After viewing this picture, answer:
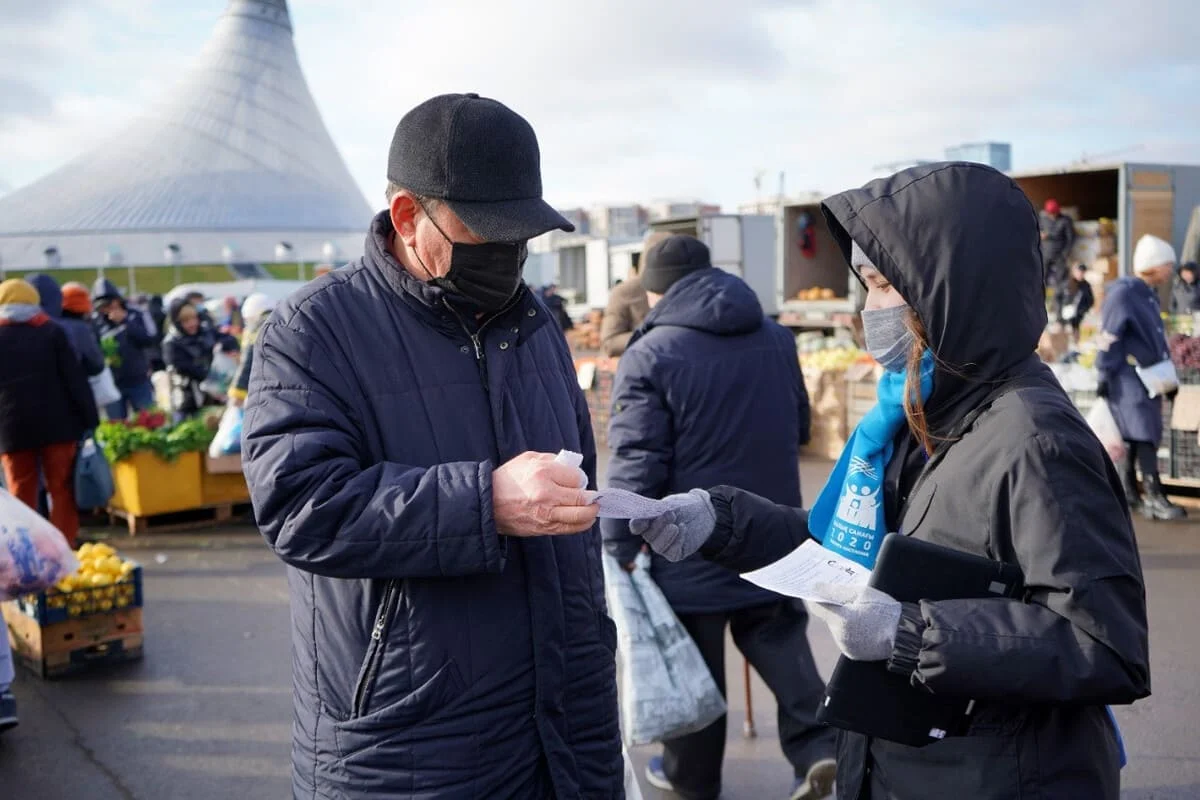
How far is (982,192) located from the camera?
1.75 m

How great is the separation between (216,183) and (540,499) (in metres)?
82.9

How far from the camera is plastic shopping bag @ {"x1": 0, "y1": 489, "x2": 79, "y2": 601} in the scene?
4086 mm

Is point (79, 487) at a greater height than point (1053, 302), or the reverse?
point (1053, 302)

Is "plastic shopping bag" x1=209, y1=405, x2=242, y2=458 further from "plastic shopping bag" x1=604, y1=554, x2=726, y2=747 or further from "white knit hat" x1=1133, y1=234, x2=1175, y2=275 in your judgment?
"white knit hat" x1=1133, y1=234, x2=1175, y2=275

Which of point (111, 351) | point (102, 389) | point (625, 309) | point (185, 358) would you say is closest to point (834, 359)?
point (625, 309)

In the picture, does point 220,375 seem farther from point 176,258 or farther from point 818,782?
point 176,258

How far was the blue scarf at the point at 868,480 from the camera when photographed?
2.00m

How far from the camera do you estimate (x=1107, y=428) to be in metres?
7.51

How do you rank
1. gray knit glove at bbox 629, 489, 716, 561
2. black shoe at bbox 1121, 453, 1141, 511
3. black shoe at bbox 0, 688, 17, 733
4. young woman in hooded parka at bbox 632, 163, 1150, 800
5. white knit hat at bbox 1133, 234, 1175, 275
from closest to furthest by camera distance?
young woman in hooded parka at bbox 632, 163, 1150, 800 → gray knit glove at bbox 629, 489, 716, 561 → black shoe at bbox 0, 688, 17, 733 → white knit hat at bbox 1133, 234, 1175, 275 → black shoe at bbox 1121, 453, 1141, 511

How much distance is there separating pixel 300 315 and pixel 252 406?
20 centimetres

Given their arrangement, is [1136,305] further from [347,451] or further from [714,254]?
[714,254]

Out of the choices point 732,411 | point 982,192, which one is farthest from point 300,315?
point 732,411

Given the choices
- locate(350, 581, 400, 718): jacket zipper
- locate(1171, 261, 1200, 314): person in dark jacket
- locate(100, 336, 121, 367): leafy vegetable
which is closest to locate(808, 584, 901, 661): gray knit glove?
locate(350, 581, 400, 718): jacket zipper

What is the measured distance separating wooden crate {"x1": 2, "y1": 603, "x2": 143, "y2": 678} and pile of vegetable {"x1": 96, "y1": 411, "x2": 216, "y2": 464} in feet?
8.30
